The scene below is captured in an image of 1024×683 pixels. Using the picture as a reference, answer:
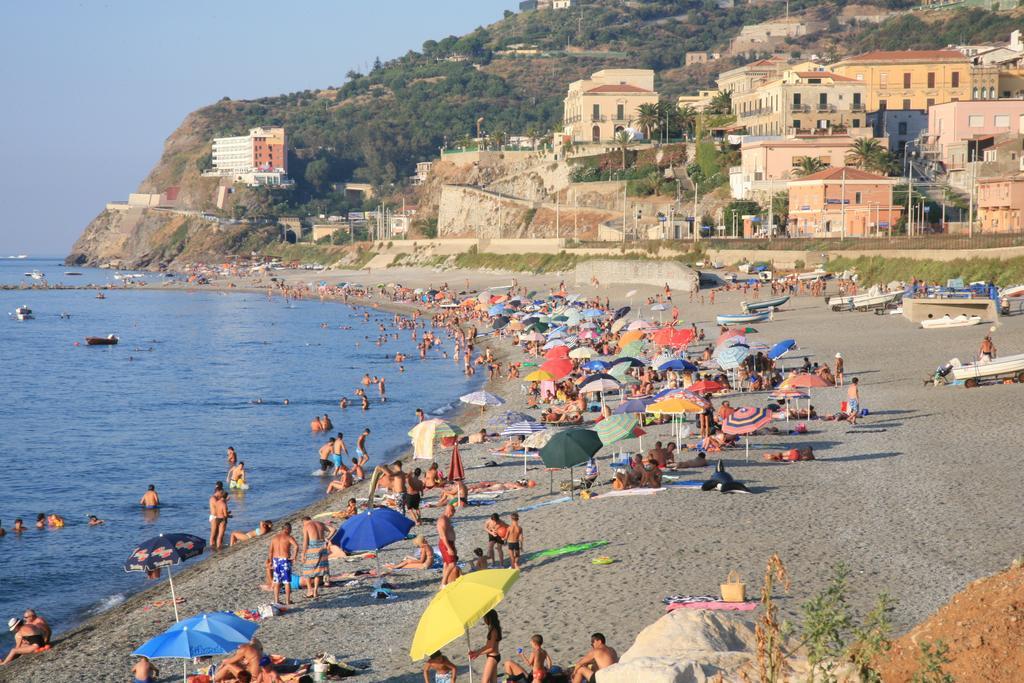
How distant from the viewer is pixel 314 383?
4100 centimetres

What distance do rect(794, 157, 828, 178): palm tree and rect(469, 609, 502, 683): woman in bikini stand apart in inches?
2204

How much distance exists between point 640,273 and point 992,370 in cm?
3447

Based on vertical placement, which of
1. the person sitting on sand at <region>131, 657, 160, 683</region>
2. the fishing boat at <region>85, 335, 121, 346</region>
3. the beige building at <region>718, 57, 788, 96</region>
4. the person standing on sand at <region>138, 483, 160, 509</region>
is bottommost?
the fishing boat at <region>85, 335, 121, 346</region>

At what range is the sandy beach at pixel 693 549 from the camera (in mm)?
12039

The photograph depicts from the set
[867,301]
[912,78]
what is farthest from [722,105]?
[867,301]

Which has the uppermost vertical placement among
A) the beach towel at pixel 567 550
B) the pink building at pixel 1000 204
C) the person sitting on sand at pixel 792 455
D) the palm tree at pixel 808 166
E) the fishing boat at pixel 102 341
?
the palm tree at pixel 808 166

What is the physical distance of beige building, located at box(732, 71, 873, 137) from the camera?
70500 mm

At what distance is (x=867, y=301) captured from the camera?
38250 mm

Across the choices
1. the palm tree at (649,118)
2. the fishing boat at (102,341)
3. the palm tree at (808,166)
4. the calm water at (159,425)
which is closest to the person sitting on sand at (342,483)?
the calm water at (159,425)

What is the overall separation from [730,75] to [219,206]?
98912 millimetres

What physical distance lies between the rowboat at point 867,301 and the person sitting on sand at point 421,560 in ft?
87.0

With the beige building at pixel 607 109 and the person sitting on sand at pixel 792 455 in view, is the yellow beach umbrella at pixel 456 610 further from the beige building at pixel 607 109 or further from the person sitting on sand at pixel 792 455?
the beige building at pixel 607 109

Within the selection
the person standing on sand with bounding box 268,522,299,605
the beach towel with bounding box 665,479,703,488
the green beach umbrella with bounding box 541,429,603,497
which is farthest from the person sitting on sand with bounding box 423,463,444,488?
the person standing on sand with bounding box 268,522,299,605

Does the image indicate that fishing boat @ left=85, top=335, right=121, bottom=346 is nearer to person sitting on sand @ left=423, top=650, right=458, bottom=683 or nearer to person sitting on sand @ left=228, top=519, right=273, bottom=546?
person sitting on sand @ left=228, top=519, right=273, bottom=546
